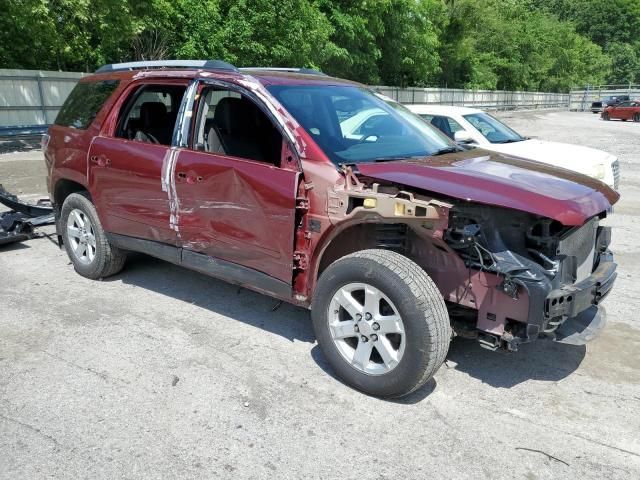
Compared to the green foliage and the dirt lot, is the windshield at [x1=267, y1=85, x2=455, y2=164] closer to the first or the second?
the dirt lot

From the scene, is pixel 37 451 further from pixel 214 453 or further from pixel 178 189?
pixel 178 189

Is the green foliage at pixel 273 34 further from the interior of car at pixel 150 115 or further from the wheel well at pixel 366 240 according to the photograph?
the wheel well at pixel 366 240

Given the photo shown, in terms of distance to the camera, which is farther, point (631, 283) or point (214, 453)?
point (631, 283)

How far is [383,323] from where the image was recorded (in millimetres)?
3287

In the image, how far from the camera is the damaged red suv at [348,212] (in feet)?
10.3

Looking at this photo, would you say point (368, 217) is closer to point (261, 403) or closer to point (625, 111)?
point (261, 403)

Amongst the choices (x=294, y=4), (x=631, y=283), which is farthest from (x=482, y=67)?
(x=631, y=283)

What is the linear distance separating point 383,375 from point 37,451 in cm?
185

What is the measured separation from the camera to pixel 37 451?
288cm

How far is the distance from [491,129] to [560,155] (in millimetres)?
1417

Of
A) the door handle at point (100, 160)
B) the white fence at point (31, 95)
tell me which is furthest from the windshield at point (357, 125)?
the white fence at point (31, 95)

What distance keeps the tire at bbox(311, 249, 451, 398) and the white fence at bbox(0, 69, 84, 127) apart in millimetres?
17610

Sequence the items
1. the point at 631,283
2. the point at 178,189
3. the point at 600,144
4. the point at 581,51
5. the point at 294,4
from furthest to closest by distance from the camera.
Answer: the point at 581,51, the point at 600,144, the point at 294,4, the point at 631,283, the point at 178,189

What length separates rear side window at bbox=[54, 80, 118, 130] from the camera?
513cm
